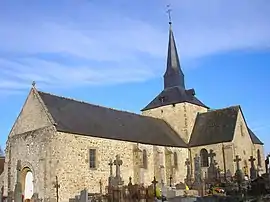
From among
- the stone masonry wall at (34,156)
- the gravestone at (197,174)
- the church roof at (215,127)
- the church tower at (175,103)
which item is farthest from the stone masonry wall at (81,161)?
the church tower at (175,103)

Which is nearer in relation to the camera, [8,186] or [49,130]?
[49,130]

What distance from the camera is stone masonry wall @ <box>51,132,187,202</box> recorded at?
23.3 metres

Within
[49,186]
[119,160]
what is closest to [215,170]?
[119,160]

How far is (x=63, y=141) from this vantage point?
23734 millimetres

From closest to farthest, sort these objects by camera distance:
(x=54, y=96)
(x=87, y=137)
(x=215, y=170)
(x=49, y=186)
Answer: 1. (x=49, y=186)
2. (x=87, y=137)
3. (x=54, y=96)
4. (x=215, y=170)

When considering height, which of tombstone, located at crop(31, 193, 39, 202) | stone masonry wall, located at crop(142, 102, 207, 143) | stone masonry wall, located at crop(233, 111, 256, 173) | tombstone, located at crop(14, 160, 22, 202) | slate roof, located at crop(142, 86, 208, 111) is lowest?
tombstone, located at crop(31, 193, 39, 202)

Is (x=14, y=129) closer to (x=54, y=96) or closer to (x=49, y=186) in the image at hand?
(x=54, y=96)

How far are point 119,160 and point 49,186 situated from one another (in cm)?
501

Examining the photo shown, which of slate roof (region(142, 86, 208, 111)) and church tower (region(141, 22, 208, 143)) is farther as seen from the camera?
slate roof (region(142, 86, 208, 111))

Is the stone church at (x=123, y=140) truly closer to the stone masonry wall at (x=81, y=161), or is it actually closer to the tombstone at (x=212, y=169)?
the stone masonry wall at (x=81, y=161)

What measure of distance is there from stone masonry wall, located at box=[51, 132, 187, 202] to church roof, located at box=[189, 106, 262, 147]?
781cm

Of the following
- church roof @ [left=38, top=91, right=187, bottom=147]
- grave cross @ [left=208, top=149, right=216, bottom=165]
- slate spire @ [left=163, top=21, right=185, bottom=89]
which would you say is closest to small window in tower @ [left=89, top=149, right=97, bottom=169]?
church roof @ [left=38, top=91, right=187, bottom=147]

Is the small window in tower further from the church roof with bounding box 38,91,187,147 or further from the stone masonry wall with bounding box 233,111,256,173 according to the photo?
the stone masonry wall with bounding box 233,111,256,173

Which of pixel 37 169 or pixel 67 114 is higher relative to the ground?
pixel 67 114
